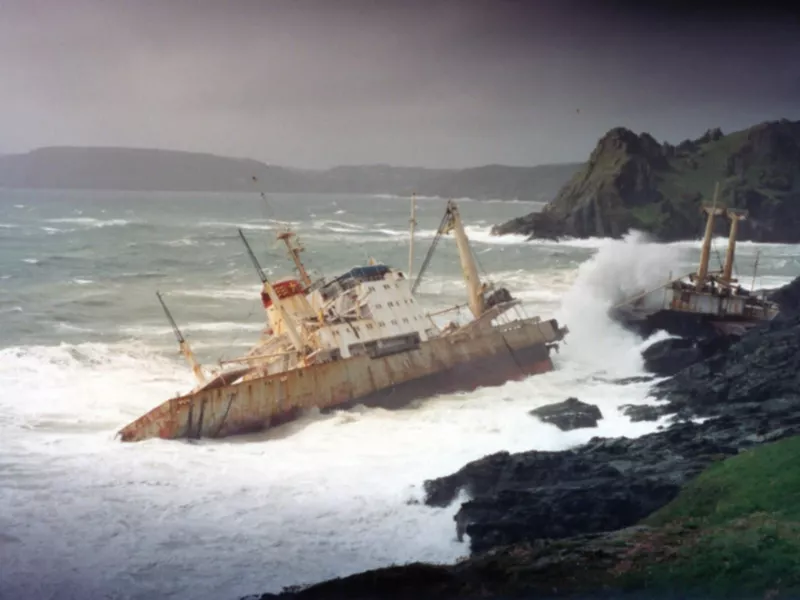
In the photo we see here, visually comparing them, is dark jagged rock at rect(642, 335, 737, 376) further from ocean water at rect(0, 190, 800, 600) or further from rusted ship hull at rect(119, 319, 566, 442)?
rusted ship hull at rect(119, 319, 566, 442)

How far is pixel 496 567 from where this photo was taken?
19.6ft

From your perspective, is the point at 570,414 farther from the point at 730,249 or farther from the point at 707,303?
the point at 730,249

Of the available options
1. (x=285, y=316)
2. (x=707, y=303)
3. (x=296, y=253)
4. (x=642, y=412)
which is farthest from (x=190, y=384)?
(x=707, y=303)

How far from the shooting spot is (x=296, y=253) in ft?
43.2

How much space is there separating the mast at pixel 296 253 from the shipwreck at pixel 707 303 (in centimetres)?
549

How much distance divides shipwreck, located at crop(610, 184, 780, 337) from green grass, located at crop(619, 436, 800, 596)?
650 cm

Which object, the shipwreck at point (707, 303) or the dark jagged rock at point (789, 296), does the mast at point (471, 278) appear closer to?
the shipwreck at point (707, 303)

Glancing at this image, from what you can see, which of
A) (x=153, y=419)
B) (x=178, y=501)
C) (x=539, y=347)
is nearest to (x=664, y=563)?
(x=178, y=501)

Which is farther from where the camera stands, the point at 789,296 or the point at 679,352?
A: the point at 789,296

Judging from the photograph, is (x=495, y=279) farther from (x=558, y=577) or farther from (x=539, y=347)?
(x=558, y=577)

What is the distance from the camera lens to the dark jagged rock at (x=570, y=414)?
31.9 feet

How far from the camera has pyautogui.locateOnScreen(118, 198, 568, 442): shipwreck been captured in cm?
1150

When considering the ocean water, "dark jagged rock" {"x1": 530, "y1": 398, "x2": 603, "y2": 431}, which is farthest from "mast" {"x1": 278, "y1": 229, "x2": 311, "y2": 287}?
"dark jagged rock" {"x1": 530, "y1": 398, "x2": 603, "y2": 431}

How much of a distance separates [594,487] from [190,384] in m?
6.54
